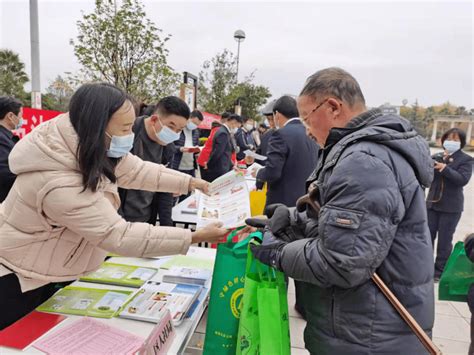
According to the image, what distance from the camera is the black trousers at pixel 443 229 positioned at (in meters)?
3.73

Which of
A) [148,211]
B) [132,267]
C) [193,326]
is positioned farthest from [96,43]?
[193,326]

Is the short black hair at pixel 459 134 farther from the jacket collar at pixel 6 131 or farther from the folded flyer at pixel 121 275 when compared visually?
the jacket collar at pixel 6 131

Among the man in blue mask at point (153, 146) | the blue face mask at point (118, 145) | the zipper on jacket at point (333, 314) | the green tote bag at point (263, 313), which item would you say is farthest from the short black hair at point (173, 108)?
the zipper on jacket at point (333, 314)

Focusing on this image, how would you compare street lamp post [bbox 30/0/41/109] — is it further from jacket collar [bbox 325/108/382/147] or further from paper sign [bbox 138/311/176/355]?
jacket collar [bbox 325/108/382/147]

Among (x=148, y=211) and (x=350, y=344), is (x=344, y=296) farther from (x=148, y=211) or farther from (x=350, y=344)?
(x=148, y=211)

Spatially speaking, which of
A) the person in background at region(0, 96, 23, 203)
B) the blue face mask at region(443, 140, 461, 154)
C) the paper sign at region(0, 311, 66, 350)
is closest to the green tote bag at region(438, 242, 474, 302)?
the paper sign at region(0, 311, 66, 350)

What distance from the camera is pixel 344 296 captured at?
1067 mm

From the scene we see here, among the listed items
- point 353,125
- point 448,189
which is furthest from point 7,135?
point 448,189

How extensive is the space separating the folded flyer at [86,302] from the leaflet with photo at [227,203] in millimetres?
487

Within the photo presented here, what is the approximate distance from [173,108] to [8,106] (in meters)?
1.74

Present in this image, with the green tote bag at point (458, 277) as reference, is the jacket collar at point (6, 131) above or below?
above

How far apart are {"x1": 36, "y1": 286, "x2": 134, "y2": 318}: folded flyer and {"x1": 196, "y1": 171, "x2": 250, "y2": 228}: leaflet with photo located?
49 cm

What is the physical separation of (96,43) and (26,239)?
769cm

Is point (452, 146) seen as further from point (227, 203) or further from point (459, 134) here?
point (227, 203)
